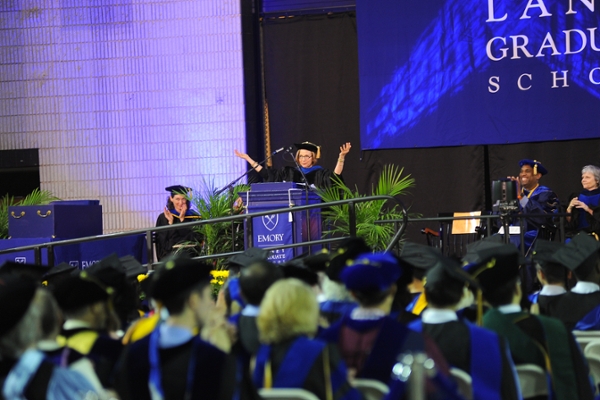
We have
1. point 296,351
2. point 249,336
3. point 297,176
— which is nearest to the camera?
point 296,351

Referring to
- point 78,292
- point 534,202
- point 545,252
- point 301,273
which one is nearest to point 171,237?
point 534,202

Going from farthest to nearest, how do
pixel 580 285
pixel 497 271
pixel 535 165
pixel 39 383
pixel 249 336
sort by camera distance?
pixel 535 165, pixel 580 285, pixel 249 336, pixel 497 271, pixel 39 383

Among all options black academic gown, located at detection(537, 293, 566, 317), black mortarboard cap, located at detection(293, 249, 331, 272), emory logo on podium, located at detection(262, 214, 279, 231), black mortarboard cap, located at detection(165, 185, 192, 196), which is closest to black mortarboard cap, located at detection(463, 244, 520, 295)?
black academic gown, located at detection(537, 293, 566, 317)

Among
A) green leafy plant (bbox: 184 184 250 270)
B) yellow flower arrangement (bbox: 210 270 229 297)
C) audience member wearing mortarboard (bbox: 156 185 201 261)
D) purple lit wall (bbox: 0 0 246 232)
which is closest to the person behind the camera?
yellow flower arrangement (bbox: 210 270 229 297)

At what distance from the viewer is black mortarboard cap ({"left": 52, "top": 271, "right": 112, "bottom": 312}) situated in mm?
3292

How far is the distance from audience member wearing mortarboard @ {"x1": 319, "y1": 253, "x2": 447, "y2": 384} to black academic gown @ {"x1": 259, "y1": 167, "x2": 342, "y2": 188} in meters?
6.56

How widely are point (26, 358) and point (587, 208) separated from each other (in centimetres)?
693

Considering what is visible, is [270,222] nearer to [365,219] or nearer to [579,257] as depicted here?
[365,219]

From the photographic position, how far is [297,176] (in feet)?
32.4

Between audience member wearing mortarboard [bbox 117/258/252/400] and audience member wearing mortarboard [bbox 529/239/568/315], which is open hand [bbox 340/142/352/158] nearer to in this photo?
audience member wearing mortarboard [bbox 529/239/568/315]

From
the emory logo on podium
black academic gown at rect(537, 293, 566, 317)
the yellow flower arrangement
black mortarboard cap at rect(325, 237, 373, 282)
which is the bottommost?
the yellow flower arrangement

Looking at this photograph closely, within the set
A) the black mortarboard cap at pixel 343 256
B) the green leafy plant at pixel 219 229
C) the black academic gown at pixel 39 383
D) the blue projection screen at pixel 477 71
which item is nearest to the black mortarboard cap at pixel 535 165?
the blue projection screen at pixel 477 71

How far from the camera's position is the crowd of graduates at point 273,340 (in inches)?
99.5

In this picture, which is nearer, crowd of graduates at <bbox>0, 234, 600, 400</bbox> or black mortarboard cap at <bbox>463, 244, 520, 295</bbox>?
crowd of graduates at <bbox>0, 234, 600, 400</bbox>
